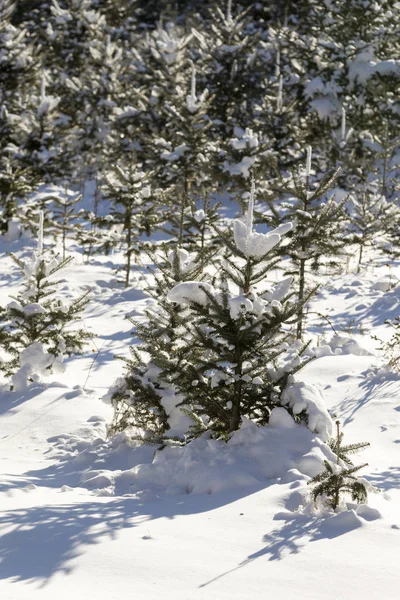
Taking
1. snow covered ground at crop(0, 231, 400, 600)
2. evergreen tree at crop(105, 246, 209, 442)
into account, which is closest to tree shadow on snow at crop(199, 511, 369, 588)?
snow covered ground at crop(0, 231, 400, 600)

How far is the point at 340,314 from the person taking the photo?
38.7 feet

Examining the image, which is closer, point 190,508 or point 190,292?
point 190,508

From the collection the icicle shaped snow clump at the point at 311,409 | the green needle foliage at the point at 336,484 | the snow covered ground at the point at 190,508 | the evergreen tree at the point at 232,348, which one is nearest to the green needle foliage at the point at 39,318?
the snow covered ground at the point at 190,508

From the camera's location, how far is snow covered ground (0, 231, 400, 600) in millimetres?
3320

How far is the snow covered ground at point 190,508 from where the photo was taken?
332cm

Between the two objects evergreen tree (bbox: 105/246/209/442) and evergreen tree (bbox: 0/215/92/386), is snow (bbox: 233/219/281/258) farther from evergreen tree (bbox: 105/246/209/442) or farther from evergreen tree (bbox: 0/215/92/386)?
evergreen tree (bbox: 0/215/92/386)

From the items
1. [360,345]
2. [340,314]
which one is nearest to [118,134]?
[340,314]

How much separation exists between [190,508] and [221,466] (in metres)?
0.62

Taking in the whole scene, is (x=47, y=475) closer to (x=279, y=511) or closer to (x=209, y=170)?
(x=279, y=511)

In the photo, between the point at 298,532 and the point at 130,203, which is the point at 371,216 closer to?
the point at 130,203

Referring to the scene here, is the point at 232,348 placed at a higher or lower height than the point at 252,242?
lower

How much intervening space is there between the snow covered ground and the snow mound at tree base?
12mm

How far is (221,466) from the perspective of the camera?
511 cm

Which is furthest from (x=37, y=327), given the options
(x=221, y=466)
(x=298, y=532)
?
(x=298, y=532)
